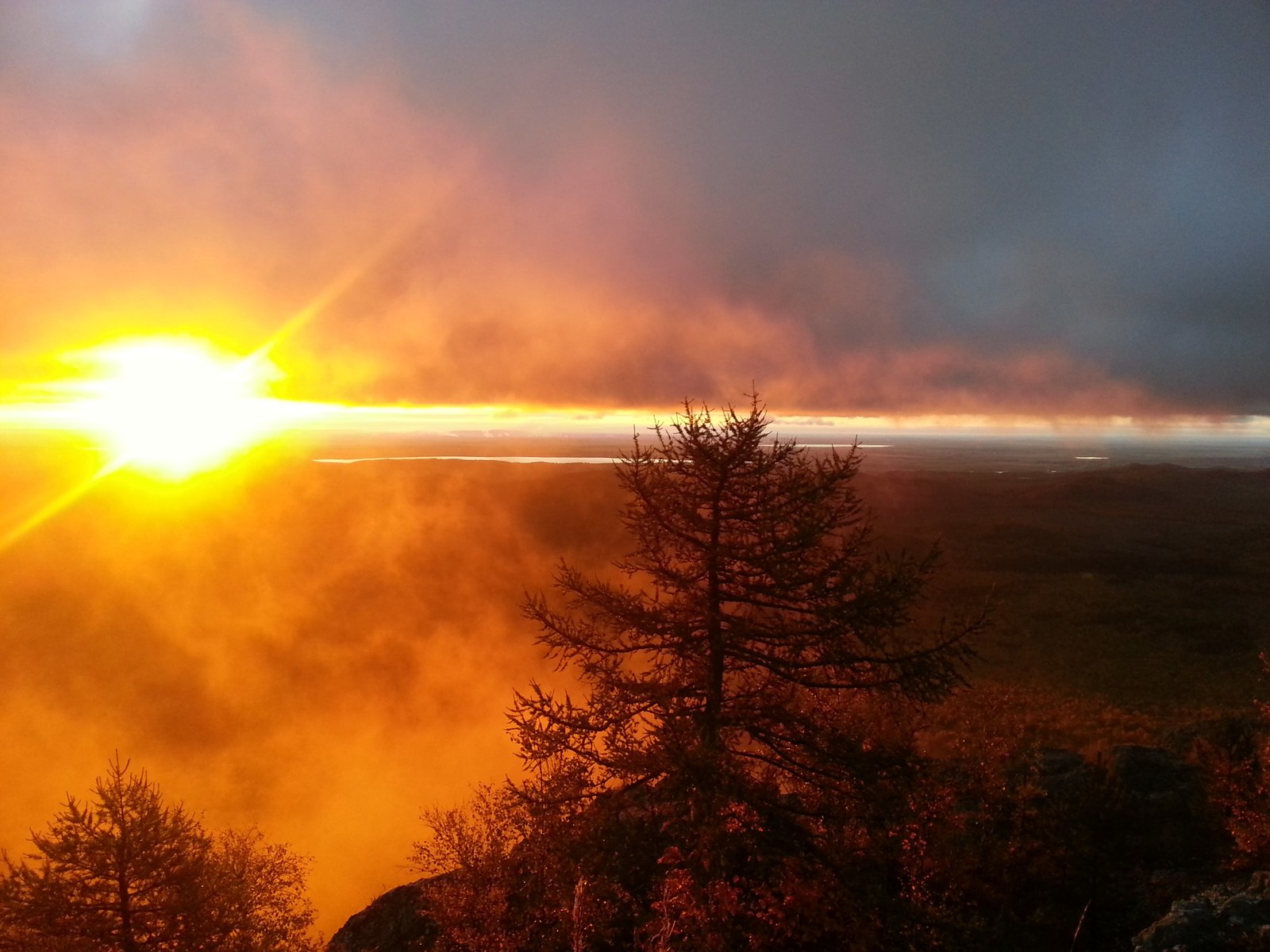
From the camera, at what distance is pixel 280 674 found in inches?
3529

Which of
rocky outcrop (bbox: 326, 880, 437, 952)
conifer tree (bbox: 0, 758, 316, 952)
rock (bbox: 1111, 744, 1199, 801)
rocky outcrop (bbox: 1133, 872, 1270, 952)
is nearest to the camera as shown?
rocky outcrop (bbox: 1133, 872, 1270, 952)

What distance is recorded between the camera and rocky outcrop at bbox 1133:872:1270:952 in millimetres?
8797

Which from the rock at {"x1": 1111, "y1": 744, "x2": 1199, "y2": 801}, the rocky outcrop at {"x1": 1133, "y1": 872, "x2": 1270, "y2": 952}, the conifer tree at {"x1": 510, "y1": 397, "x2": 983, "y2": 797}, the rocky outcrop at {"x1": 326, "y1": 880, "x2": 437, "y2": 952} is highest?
the conifer tree at {"x1": 510, "y1": 397, "x2": 983, "y2": 797}

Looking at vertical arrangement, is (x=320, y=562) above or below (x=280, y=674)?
above

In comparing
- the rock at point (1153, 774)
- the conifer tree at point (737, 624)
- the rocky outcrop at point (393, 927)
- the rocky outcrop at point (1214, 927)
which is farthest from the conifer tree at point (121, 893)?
the rock at point (1153, 774)

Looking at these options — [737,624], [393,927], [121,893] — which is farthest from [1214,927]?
[121,893]

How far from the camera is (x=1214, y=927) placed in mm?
9133

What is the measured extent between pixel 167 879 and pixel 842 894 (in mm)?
14787

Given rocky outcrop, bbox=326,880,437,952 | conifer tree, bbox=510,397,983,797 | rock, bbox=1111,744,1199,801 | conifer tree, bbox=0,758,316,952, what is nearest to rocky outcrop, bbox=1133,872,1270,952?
conifer tree, bbox=510,397,983,797

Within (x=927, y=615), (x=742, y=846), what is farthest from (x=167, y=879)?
(x=927, y=615)

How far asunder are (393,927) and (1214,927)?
1895 centimetres

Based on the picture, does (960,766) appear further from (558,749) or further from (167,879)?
(167,879)

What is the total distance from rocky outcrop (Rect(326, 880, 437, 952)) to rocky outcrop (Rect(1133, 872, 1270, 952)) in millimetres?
16052

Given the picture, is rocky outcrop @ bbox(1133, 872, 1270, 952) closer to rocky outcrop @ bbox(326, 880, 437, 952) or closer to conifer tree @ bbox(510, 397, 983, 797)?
conifer tree @ bbox(510, 397, 983, 797)
